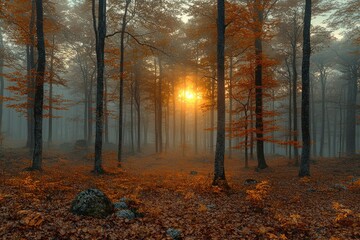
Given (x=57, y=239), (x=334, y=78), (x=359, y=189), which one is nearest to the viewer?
(x=57, y=239)

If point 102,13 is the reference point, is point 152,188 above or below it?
below

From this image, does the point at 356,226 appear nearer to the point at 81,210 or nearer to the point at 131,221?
the point at 131,221

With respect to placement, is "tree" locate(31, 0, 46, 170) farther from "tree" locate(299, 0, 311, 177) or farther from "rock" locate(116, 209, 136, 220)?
"tree" locate(299, 0, 311, 177)

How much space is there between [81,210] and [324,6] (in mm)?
Answer: 19979

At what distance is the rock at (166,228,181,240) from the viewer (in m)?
6.01

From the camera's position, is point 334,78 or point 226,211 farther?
point 334,78

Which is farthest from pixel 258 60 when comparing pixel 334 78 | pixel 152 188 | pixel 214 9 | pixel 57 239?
pixel 334 78

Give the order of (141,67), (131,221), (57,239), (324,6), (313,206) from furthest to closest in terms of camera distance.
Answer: (141,67) < (324,6) < (313,206) < (131,221) < (57,239)

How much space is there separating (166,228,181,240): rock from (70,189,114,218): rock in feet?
6.49

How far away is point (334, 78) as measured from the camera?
4641cm

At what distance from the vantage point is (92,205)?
687 cm

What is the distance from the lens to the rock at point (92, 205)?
6761 mm

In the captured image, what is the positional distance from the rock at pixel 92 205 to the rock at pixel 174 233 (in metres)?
1.98

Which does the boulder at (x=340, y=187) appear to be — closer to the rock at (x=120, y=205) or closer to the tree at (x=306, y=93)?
the tree at (x=306, y=93)
